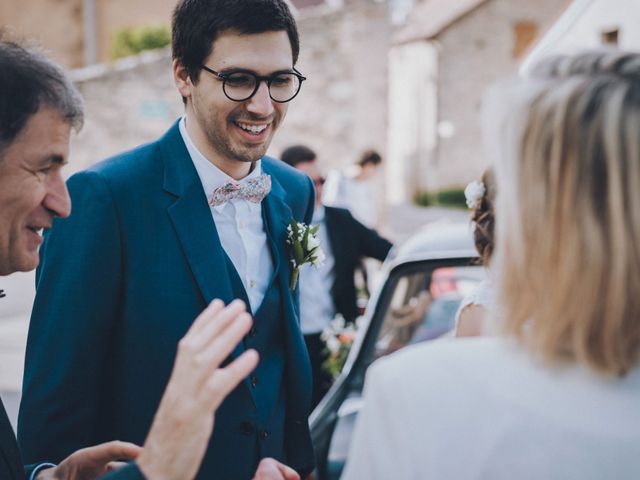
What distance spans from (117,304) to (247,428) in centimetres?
55

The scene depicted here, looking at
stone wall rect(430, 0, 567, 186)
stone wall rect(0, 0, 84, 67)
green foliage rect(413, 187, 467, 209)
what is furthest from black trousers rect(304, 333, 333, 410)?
stone wall rect(430, 0, 567, 186)

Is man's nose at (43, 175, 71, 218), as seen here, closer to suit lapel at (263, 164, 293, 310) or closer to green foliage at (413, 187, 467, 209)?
suit lapel at (263, 164, 293, 310)

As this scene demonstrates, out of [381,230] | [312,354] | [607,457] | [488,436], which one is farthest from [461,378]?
[381,230]

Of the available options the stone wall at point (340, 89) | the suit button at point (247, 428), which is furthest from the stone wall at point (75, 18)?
the suit button at point (247, 428)

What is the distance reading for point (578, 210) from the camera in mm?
1230

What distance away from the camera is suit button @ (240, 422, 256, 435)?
2.36 m

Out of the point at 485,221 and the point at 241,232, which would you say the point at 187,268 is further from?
the point at 485,221

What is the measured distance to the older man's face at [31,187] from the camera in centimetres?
168

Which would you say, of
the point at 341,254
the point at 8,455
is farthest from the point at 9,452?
the point at 341,254

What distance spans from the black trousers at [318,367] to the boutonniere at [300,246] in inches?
92.9

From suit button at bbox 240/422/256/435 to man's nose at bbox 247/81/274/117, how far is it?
0.95 meters

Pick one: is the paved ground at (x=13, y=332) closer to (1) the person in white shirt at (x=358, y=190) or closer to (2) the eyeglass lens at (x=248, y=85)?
(1) the person in white shirt at (x=358, y=190)

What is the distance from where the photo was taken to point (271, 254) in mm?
2600

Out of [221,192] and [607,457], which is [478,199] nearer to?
[221,192]
